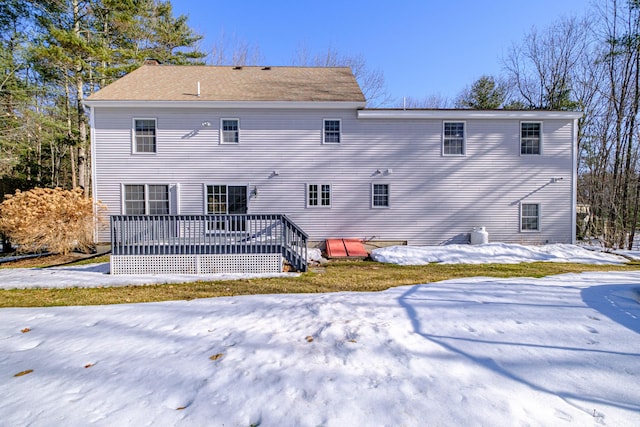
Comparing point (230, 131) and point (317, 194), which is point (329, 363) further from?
point (230, 131)

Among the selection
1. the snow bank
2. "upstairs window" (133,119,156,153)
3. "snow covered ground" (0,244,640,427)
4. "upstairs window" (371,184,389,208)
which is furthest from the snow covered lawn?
"upstairs window" (133,119,156,153)

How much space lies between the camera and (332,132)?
431 inches

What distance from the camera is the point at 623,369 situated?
2.58 metres

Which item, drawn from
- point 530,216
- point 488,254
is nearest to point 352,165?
point 488,254

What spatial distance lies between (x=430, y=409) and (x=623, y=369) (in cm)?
207

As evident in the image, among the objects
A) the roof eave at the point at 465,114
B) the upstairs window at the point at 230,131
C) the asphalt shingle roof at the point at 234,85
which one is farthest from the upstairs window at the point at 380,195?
the upstairs window at the point at 230,131

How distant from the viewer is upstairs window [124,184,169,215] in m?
10.6

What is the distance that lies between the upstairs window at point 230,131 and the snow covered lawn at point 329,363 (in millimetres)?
7652

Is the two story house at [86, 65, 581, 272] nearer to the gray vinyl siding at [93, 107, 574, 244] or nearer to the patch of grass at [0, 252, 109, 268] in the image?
the gray vinyl siding at [93, 107, 574, 244]

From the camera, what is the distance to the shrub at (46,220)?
28.8 feet

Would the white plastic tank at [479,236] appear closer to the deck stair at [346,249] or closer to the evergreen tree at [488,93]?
the deck stair at [346,249]

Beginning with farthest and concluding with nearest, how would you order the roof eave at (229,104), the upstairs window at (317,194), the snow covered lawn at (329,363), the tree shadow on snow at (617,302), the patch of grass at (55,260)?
the upstairs window at (317,194) → the roof eave at (229,104) → the patch of grass at (55,260) → the tree shadow on snow at (617,302) → the snow covered lawn at (329,363)

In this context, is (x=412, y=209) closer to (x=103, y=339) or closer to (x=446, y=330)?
(x=446, y=330)

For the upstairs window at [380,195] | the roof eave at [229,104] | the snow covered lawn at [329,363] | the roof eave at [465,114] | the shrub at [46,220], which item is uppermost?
the roof eave at [229,104]
